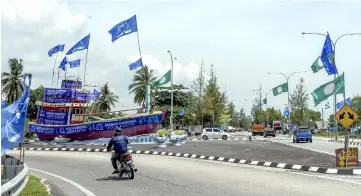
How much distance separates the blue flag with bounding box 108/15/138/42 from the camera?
36656 millimetres

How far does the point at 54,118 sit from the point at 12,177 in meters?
34.9

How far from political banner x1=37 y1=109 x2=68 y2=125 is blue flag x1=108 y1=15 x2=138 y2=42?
37.8 feet

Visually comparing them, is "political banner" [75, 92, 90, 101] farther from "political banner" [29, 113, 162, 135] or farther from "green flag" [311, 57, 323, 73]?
"green flag" [311, 57, 323, 73]

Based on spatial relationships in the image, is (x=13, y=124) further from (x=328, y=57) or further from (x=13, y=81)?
(x=13, y=81)

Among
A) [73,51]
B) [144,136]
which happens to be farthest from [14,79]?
[144,136]

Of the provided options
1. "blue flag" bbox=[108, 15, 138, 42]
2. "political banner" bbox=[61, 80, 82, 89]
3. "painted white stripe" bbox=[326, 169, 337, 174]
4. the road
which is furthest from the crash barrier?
"political banner" bbox=[61, 80, 82, 89]

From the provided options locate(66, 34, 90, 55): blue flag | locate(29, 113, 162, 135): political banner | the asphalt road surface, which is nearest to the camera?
the asphalt road surface

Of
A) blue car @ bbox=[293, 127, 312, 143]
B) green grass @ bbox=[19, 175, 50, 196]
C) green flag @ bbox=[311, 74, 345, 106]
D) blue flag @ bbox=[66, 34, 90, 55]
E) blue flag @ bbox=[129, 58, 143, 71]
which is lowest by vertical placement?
green grass @ bbox=[19, 175, 50, 196]

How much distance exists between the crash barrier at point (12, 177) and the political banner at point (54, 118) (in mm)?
33236

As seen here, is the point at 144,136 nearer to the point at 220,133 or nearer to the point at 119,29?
the point at 119,29

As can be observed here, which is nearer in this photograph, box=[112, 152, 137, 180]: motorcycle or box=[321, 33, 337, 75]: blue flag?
box=[112, 152, 137, 180]: motorcycle

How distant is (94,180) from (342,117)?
918cm

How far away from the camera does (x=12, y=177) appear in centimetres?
975

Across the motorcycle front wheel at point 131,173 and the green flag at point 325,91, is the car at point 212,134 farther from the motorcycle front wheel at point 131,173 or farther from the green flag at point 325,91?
the motorcycle front wheel at point 131,173
